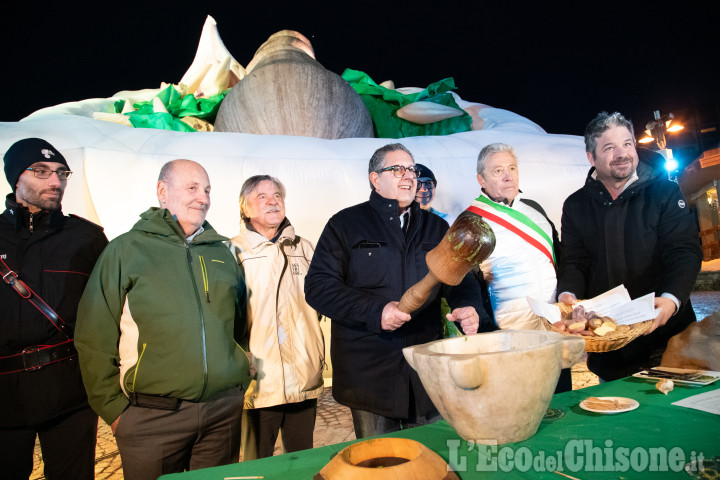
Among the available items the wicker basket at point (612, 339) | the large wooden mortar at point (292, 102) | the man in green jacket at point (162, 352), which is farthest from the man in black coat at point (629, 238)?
the large wooden mortar at point (292, 102)

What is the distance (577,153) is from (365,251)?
3914mm

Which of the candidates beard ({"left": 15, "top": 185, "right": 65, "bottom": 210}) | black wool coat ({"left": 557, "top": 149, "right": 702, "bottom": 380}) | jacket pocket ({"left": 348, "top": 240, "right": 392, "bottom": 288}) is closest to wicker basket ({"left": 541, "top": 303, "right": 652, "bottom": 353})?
black wool coat ({"left": 557, "top": 149, "right": 702, "bottom": 380})

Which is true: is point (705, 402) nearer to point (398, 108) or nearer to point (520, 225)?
point (520, 225)

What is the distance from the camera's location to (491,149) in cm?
224

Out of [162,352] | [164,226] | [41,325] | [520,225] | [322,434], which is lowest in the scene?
[322,434]

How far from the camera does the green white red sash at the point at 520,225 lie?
213 cm

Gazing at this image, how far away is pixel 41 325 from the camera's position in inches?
68.9

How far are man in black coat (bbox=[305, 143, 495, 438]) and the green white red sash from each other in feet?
1.39

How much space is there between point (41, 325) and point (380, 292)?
1.32 m

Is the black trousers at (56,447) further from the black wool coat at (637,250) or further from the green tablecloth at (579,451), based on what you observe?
the black wool coat at (637,250)

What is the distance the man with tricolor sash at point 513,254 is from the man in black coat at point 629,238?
Answer: 13 centimetres

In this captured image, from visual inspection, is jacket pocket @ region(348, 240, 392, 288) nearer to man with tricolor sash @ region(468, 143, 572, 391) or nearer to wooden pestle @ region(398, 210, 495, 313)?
wooden pestle @ region(398, 210, 495, 313)

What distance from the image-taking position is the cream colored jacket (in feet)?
6.77

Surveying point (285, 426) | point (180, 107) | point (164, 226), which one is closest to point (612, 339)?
point (285, 426)
